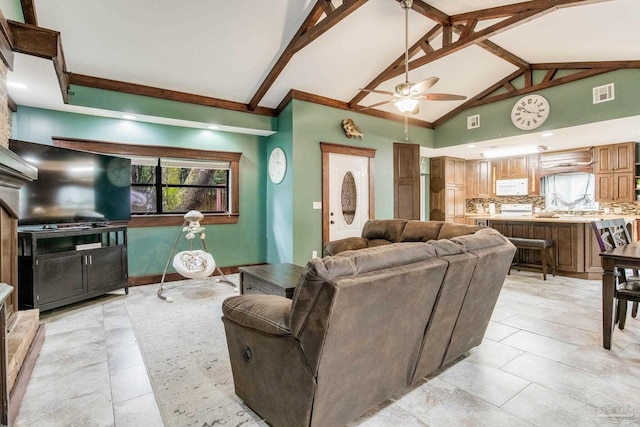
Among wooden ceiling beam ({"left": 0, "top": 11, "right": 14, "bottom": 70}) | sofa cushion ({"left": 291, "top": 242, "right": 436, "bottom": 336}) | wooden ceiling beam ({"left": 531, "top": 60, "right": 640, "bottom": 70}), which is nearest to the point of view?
sofa cushion ({"left": 291, "top": 242, "right": 436, "bottom": 336})

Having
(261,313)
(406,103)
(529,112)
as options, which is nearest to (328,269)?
(261,313)

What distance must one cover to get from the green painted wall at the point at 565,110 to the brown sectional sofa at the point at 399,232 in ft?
11.9

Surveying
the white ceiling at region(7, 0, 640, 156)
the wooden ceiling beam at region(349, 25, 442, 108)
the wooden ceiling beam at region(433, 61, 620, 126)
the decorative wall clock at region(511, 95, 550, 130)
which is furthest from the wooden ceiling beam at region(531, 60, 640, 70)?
the wooden ceiling beam at region(349, 25, 442, 108)

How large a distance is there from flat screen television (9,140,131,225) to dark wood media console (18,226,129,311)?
0.21 m

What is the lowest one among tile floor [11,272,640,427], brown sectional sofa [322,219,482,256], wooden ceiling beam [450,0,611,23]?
tile floor [11,272,640,427]

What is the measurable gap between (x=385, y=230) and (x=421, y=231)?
53 centimetres

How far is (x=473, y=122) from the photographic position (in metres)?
6.38

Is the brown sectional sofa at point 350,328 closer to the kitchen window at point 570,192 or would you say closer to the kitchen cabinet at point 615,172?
the kitchen cabinet at point 615,172

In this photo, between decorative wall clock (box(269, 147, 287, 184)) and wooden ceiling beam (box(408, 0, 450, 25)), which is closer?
wooden ceiling beam (box(408, 0, 450, 25))

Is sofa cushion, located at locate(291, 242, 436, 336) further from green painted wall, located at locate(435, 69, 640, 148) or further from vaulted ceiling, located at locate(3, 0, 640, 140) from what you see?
green painted wall, located at locate(435, 69, 640, 148)

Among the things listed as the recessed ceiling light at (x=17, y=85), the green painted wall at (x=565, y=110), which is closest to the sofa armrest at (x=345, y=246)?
the recessed ceiling light at (x=17, y=85)

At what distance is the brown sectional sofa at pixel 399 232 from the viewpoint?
2.99 meters

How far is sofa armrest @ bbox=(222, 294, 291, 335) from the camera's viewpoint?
4.76 feet

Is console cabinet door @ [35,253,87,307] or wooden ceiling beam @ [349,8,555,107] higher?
wooden ceiling beam @ [349,8,555,107]
